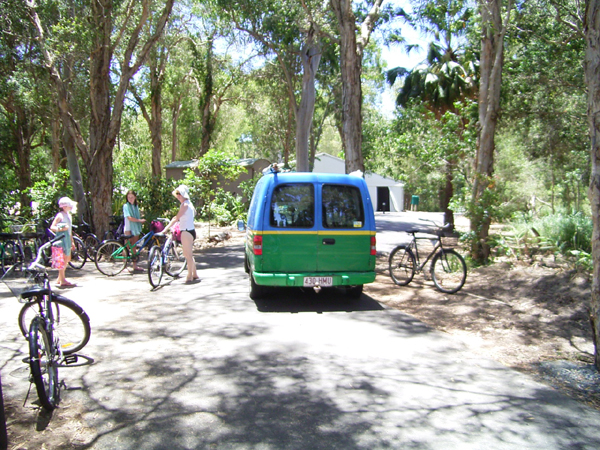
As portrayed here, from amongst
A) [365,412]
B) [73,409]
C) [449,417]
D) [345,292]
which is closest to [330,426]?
[365,412]

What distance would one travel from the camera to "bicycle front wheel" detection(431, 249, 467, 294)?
9.03m

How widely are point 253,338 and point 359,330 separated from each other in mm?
1430

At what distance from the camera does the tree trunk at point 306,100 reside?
67.4 ft

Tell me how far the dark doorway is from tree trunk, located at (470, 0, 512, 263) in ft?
104

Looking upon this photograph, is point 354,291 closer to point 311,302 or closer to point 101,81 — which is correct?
point 311,302

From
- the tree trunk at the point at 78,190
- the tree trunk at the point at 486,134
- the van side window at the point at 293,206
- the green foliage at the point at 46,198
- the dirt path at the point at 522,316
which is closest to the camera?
the dirt path at the point at 522,316

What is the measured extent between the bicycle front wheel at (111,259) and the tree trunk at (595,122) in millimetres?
9130

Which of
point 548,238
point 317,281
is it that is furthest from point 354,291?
point 548,238

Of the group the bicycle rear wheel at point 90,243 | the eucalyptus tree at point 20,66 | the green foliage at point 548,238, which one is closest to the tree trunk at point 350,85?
the green foliage at point 548,238

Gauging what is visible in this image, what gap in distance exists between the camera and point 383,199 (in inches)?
1716

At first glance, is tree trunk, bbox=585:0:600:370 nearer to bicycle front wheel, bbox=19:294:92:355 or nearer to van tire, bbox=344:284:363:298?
van tire, bbox=344:284:363:298

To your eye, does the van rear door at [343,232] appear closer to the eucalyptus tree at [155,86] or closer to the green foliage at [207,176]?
the green foliage at [207,176]

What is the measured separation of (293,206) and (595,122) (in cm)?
423

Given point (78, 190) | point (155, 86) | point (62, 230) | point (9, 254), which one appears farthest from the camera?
point (155, 86)
